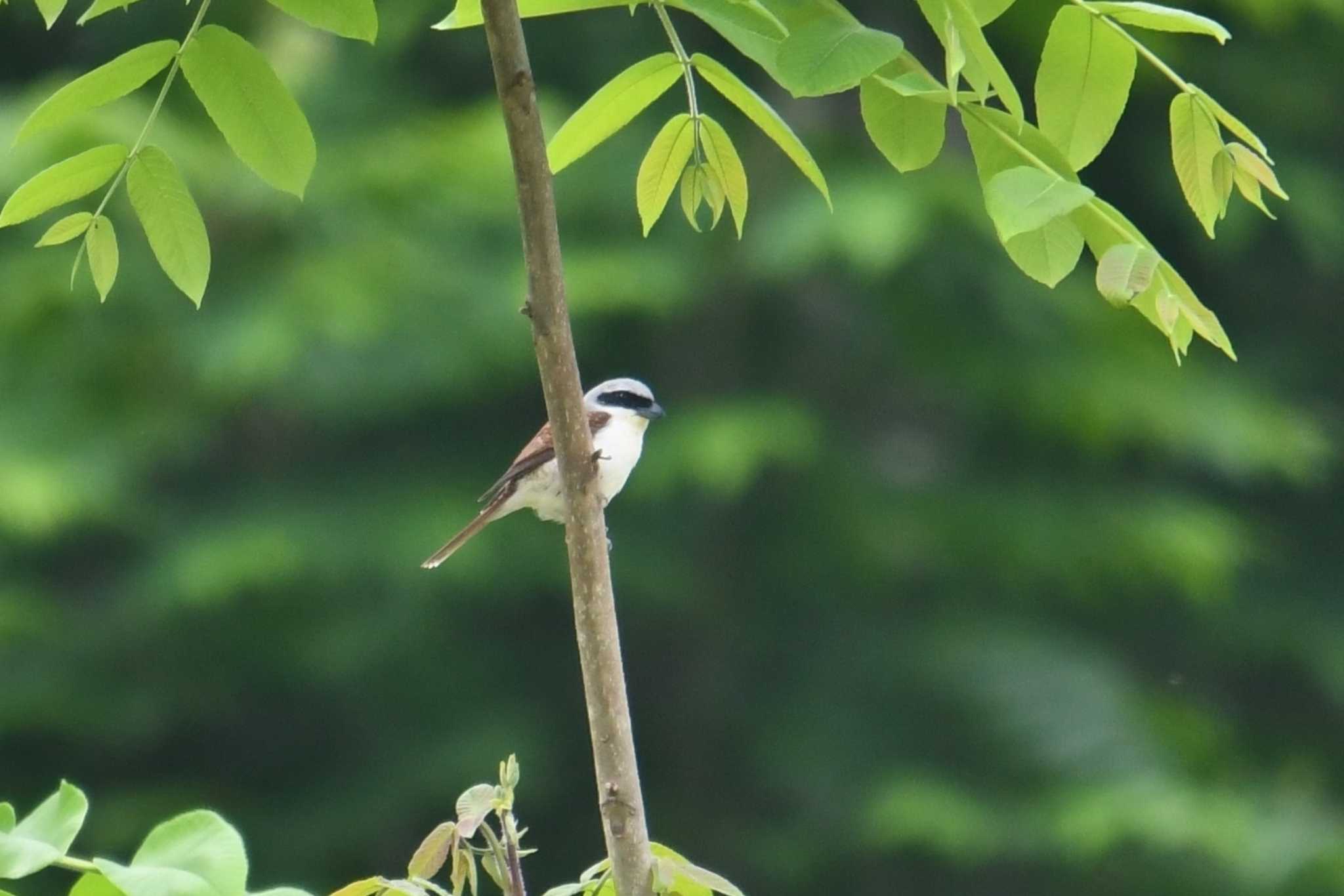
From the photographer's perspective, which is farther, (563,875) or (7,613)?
(563,875)

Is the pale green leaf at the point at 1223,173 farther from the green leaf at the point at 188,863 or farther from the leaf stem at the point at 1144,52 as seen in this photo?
the green leaf at the point at 188,863

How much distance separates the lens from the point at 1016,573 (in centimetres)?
1045

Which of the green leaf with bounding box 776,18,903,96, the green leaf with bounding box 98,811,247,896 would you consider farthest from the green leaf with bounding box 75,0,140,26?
the green leaf with bounding box 98,811,247,896

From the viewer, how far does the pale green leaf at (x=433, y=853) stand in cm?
169

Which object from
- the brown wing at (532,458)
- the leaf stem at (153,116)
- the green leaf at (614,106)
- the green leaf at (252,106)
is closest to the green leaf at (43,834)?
the leaf stem at (153,116)

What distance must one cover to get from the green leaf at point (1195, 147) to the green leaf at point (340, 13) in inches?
28.0

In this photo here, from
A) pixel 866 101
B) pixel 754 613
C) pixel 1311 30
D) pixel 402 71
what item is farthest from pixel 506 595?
pixel 866 101

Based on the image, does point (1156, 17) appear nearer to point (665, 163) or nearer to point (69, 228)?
point (665, 163)

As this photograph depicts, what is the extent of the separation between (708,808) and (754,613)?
107cm

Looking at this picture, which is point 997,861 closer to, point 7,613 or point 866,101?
point 7,613

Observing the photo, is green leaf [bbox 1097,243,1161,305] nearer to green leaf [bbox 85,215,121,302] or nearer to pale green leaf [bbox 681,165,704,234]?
pale green leaf [bbox 681,165,704,234]

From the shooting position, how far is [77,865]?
59.2 inches

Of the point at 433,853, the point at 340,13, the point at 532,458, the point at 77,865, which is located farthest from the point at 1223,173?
the point at 532,458

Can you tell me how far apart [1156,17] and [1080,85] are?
110 mm
